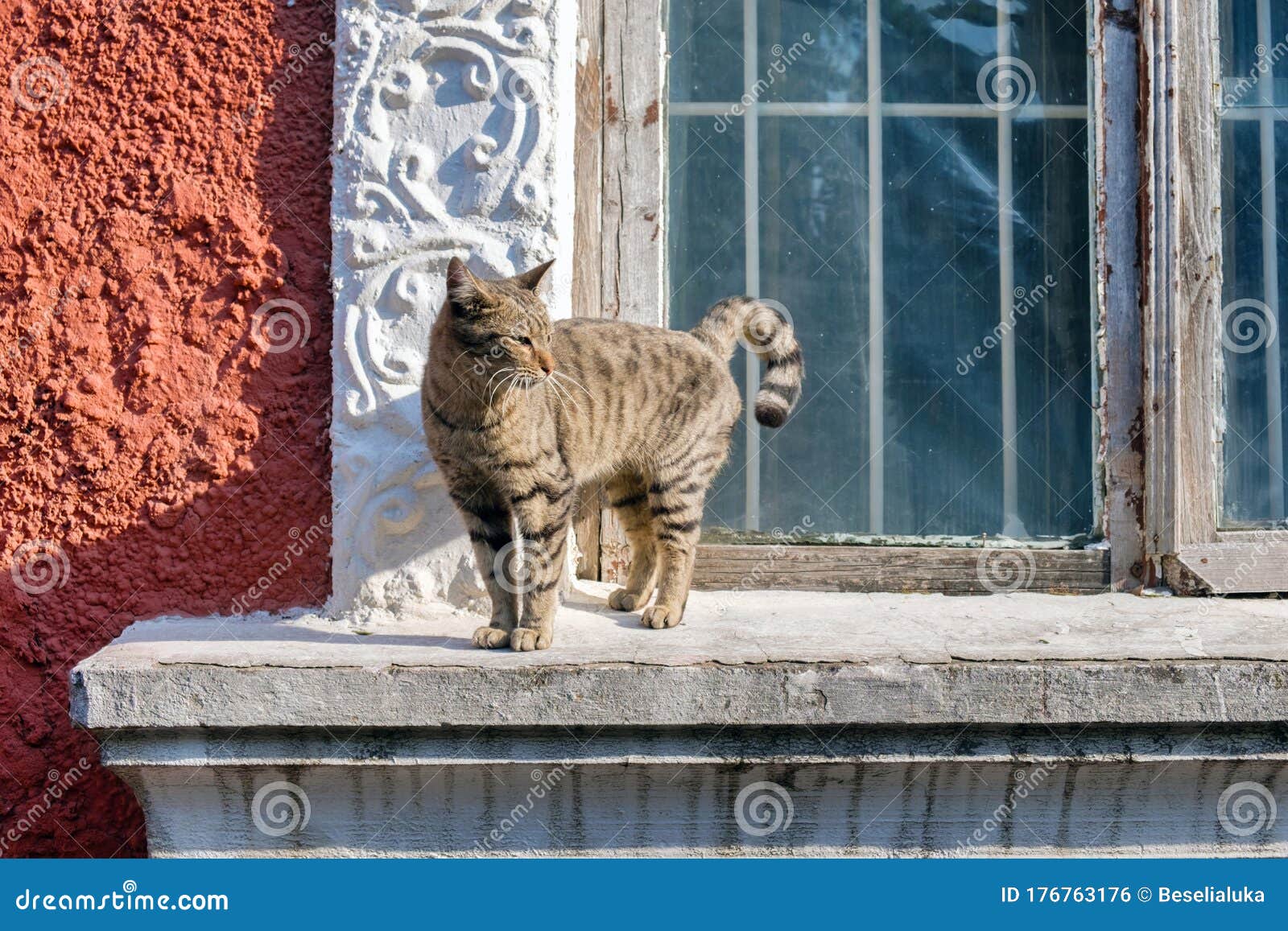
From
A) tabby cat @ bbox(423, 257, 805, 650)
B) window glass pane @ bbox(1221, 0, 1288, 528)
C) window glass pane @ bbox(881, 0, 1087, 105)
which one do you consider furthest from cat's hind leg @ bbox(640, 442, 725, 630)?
window glass pane @ bbox(1221, 0, 1288, 528)

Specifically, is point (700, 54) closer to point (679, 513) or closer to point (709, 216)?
point (709, 216)

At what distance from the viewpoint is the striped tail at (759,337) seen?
115 inches

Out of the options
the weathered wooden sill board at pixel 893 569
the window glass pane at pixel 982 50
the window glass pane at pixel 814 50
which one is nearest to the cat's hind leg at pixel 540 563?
the weathered wooden sill board at pixel 893 569

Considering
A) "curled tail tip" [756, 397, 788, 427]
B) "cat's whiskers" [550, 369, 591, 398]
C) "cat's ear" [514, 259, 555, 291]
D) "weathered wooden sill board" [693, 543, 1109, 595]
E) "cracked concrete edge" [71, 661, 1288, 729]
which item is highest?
"cat's ear" [514, 259, 555, 291]

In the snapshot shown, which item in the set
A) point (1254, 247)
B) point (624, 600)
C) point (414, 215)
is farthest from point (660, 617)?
point (1254, 247)

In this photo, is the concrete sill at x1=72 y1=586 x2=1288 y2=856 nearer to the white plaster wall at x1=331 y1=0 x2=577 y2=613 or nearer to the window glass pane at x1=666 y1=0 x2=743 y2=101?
the white plaster wall at x1=331 y1=0 x2=577 y2=613

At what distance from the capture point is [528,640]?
2.47 meters

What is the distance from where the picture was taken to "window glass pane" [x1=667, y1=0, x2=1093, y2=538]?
122 inches

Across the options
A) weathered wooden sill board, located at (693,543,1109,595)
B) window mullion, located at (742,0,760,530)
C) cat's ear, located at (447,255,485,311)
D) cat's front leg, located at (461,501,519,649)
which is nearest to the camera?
cat's ear, located at (447,255,485,311)

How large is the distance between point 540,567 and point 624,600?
409 mm

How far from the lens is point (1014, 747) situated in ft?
7.70

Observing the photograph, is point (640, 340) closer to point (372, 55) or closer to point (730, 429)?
point (730, 429)

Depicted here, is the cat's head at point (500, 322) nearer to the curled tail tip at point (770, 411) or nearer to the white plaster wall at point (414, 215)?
the white plaster wall at point (414, 215)

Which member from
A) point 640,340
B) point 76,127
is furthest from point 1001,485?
point 76,127
